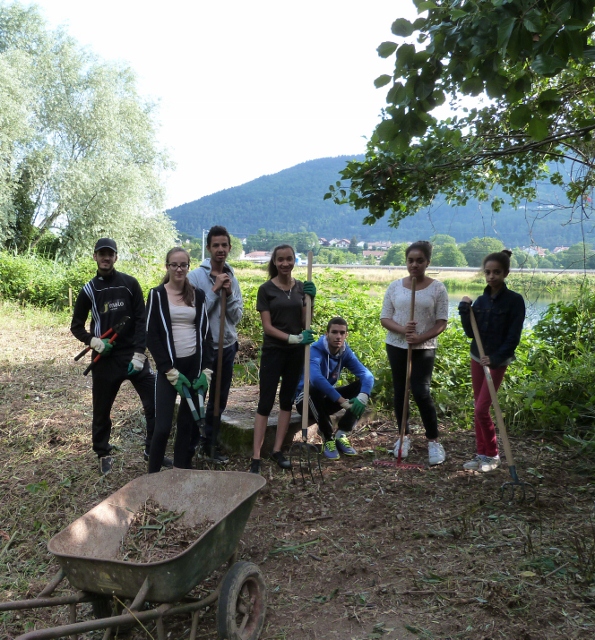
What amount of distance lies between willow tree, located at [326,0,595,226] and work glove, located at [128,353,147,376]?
171 centimetres

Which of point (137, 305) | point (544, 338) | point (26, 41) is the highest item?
point (26, 41)

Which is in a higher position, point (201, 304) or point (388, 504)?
point (201, 304)

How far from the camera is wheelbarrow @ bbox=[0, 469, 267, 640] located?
2.22 m

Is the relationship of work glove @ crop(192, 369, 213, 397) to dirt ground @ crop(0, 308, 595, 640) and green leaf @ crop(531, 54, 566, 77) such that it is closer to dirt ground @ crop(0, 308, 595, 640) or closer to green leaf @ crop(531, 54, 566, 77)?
dirt ground @ crop(0, 308, 595, 640)

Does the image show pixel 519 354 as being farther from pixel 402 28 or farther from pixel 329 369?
pixel 402 28

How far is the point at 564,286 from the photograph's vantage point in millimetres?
6160

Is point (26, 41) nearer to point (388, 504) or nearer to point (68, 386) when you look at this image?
point (68, 386)

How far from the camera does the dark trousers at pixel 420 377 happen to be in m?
4.49

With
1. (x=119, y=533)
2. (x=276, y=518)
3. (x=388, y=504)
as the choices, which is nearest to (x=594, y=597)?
(x=388, y=504)

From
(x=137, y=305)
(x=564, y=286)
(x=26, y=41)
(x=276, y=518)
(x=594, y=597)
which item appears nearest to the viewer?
(x=594, y=597)

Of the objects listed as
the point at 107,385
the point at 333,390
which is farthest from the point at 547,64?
the point at 107,385

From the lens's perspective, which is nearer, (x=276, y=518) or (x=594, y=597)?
(x=594, y=597)

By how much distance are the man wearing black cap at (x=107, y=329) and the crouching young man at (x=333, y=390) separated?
129 cm

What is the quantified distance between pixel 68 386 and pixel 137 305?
9.96 feet
